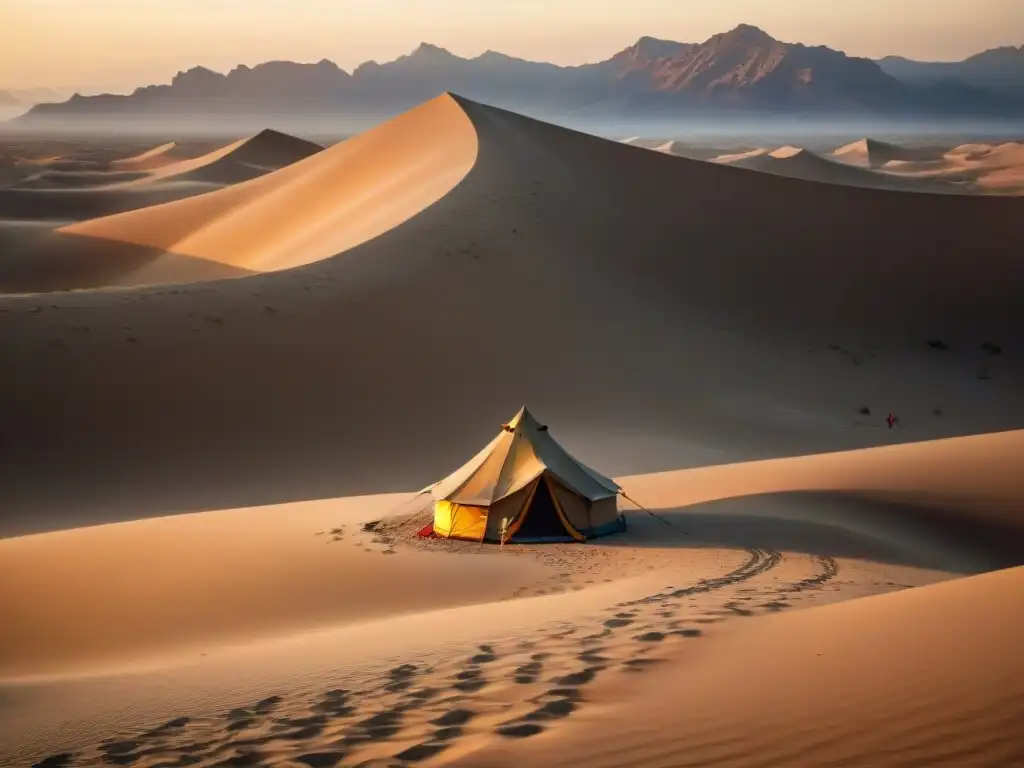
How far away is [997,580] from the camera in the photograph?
7.77m

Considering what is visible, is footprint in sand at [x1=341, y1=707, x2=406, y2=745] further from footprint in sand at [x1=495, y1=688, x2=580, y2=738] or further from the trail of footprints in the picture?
footprint in sand at [x1=495, y1=688, x2=580, y2=738]

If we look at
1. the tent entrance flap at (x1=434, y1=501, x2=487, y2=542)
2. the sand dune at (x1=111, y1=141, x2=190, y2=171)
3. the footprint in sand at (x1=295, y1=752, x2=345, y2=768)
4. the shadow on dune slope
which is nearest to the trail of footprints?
the footprint in sand at (x1=295, y1=752, x2=345, y2=768)

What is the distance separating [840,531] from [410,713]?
26.2 feet

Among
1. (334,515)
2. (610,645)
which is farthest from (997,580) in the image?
(334,515)

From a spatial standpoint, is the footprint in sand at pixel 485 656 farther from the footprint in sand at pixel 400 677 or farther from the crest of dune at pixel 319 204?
the crest of dune at pixel 319 204

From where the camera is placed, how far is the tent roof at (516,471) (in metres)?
14.3

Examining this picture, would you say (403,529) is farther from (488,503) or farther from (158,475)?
(158,475)

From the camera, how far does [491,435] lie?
858 inches

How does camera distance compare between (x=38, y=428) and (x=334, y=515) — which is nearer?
(x=334, y=515)

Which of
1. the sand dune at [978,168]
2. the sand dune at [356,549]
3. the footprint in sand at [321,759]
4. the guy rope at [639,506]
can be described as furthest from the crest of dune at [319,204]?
the sand dune at [978,168]

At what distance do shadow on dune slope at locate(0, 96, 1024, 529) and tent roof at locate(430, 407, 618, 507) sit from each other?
494 cm

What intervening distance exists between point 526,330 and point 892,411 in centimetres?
736

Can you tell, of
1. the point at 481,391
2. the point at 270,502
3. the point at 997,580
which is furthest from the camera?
the point at 481,391

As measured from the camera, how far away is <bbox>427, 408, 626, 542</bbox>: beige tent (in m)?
14.2
